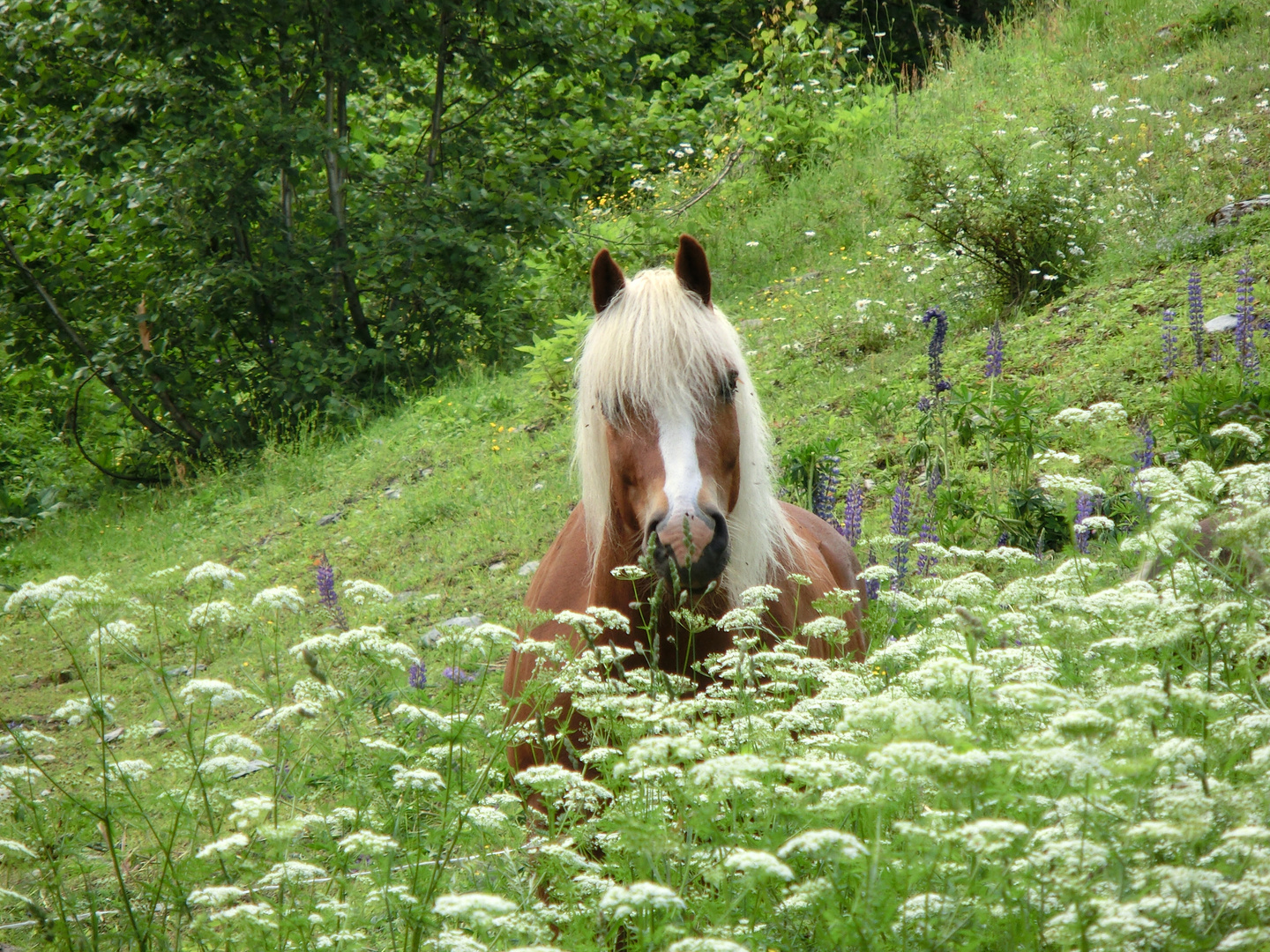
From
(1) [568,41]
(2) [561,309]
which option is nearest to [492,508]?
(2) [561,309]

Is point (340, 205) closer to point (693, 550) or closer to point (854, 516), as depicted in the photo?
point (854, 516)

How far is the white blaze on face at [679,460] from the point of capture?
2.52m

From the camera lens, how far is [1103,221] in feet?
26.4

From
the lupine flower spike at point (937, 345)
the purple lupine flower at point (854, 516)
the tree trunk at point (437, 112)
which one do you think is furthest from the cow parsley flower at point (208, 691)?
the tree trunk at point (437, 112)

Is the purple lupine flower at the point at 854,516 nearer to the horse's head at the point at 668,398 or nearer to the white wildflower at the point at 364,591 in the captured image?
the horse's head at the point at 668,398

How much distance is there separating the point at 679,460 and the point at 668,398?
0.21 m

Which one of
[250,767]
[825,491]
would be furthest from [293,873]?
[825,491]

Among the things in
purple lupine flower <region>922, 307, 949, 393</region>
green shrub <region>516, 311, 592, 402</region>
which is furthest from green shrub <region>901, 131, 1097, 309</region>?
green shrub <region>516, 311, 592, 402</region>

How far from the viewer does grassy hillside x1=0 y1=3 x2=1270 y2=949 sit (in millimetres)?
1697

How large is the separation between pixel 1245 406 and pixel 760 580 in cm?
269

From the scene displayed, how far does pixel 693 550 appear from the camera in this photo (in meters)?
2.36

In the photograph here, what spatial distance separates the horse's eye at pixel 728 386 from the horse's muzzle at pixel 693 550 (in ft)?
1.74

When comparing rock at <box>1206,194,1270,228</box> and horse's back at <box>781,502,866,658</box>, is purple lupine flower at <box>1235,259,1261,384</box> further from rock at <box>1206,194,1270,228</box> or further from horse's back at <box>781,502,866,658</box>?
horse's back at <box>781,502,866,658</box>

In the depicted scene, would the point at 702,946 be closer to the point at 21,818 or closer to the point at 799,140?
the point at 21,818
